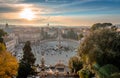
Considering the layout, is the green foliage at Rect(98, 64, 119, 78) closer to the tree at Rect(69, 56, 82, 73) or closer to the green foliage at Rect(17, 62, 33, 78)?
the green foliage at Rect(17, 62, 33, 78)

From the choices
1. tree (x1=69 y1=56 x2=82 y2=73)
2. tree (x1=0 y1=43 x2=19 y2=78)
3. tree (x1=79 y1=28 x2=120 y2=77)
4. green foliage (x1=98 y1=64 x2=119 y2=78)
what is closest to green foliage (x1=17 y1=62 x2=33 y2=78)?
tree (x1=69 y1=56 x2=82 y2=73)

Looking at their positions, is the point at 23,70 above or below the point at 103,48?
below

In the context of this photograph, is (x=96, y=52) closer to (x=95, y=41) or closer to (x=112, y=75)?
(x=95, y=41)

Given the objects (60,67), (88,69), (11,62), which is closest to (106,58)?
(88,69)

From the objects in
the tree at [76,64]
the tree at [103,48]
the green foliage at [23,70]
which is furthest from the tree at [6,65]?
the tree at [76,64]

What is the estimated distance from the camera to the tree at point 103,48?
11.5 m

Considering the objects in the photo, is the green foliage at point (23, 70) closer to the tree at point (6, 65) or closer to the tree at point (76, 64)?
the tree at point (76, 64)

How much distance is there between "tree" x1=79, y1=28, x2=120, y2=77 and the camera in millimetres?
11523

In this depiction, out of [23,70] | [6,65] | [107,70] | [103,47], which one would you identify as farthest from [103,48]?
[23,70]

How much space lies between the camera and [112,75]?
9.66m

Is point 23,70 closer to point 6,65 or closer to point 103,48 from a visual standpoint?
point 6,65

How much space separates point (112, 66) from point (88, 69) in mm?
2661

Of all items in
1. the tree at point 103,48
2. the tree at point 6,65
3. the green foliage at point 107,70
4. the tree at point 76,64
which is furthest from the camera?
the tree at point 76,64

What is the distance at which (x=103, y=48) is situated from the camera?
11.8 m
